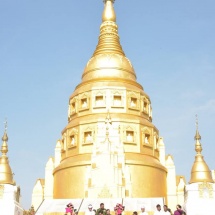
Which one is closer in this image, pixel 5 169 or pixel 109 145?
pixel 5 169

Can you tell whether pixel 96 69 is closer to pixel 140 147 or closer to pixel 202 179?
pixel 140 147

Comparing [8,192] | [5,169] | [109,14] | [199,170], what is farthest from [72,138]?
[109,14]

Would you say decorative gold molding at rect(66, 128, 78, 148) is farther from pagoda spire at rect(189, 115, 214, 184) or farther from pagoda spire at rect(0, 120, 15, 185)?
pagoda spire at rect(189, 115, 214, 184)

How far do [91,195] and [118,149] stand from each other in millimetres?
3912

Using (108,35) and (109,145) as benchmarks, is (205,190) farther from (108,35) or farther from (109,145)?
(108,35)

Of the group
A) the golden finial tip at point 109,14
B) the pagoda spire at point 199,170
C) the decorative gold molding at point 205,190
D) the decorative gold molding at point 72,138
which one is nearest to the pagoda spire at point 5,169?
the decorative gold molding at point 72,138

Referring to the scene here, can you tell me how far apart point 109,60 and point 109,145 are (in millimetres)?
8351

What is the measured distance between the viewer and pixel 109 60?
31.8 metres

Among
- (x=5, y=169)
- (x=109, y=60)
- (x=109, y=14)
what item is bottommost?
(x=5, y=169)

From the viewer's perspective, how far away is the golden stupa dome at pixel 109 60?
31359mm

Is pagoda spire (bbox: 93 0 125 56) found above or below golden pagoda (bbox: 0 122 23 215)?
above

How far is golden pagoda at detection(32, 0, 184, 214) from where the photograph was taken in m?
25.5

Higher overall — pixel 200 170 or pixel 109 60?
pixel 109 60

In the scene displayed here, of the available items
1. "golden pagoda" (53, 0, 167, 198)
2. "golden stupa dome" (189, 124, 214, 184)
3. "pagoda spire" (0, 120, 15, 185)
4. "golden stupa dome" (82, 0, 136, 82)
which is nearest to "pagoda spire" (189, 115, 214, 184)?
"golden stupa dome" (189, 124, 214, 184)
